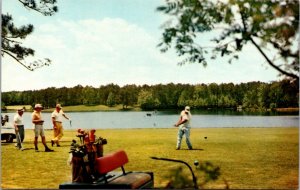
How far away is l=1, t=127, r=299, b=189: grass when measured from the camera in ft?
24.8

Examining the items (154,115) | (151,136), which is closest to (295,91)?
(154,115)

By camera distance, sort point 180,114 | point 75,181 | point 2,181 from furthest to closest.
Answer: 1. point 180,114
2. point 2,181
3. point 75,181

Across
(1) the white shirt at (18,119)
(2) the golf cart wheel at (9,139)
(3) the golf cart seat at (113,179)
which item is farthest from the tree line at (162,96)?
(2) the golf cart wheel at (9,139)

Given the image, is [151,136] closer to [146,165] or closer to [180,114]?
[180,114]

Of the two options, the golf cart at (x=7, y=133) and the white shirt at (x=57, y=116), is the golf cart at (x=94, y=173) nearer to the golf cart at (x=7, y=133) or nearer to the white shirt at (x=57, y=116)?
the white shirt at (x=57, y=116)

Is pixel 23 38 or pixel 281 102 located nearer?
pixel 281 102

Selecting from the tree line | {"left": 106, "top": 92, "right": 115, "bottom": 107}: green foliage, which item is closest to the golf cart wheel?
the tree line

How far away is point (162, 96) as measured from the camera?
8.53 m

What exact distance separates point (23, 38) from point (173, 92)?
2.46 meters

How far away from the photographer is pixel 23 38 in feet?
27.9

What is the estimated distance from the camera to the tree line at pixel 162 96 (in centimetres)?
793

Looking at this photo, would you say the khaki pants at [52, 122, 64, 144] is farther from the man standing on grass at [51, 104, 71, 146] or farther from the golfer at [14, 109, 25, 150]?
the golfer at [14, 109, 25, 150]

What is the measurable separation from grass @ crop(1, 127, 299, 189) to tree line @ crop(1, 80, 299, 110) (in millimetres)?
919

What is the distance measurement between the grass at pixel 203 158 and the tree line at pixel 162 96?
3.02 ft
